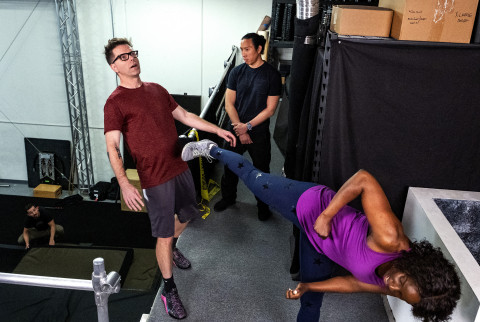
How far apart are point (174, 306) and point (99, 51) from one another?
25.0 feet

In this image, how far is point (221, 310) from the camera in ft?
8.91

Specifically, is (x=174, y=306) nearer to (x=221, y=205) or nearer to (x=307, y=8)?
(x=221, y=205)

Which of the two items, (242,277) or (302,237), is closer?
(302,237)

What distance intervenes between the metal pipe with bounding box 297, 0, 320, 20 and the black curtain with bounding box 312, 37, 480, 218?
521 millimetres

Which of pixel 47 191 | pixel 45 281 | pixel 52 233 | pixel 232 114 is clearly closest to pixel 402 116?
pixel 232 114

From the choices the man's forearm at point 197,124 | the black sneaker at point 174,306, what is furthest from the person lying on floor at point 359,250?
the black sneaker at point 174,306

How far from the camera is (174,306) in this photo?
8.61 feet

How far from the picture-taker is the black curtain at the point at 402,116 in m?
2.40

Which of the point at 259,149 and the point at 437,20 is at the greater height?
the point at 437,20

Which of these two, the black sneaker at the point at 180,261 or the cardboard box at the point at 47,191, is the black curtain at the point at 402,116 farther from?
the cardboard box at the point at 47,191

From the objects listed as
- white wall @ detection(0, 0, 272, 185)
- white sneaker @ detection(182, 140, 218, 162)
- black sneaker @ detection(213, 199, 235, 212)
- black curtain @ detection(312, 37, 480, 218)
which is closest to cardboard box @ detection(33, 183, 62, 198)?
white wall @ detection(0, 0, 272, 185)

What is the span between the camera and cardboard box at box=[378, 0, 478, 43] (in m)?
2.32

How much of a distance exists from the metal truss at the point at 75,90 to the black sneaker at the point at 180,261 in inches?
278

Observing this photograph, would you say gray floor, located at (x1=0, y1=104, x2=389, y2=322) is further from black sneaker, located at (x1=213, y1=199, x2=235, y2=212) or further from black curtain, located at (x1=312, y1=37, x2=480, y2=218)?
black curtain, located at (x1=312, y1=37, x2=480, y2=218)
